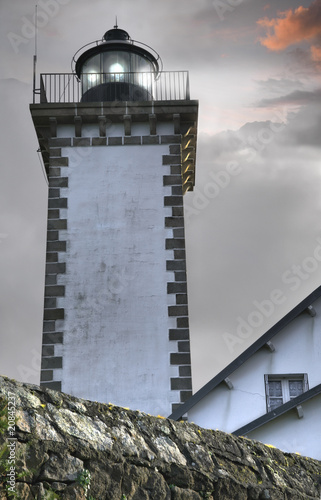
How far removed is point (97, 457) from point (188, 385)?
9983 millimetres

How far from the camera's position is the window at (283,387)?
12.1 m

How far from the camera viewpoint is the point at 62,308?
51.3 ft

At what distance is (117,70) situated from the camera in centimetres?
1970

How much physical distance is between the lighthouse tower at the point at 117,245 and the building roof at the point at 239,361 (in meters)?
2.89

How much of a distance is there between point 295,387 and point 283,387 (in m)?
0.23

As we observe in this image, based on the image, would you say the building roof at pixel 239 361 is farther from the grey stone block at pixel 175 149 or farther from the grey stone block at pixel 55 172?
the grey stone block at pixel 55 172

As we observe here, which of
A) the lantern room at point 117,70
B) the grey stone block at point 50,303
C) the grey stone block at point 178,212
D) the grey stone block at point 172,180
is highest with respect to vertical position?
the lantern room at point 117,70

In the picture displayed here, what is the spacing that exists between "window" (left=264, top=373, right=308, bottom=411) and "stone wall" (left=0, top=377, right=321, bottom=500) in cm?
537

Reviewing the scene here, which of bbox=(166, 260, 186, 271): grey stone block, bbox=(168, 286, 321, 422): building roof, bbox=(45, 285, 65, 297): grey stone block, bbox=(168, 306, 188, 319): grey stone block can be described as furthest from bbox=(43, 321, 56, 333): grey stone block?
bbox=(168, 286, 321, 422): building roof

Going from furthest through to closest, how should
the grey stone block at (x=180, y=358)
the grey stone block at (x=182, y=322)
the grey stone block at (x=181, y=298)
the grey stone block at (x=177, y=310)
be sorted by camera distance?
the grey stone block at (x=181, y=298) → the grey stone block at (x=177, y=310) → the grey stone block at (x=182, y=322) → the grey stone block at (x=180, y=358)

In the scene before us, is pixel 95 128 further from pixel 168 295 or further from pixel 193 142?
pixel 168 295

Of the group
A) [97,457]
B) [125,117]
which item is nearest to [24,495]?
[97,457]

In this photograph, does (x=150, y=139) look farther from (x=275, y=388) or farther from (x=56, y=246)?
(x=275, y=388)

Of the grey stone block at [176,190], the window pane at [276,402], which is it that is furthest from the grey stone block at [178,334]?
the window pane at [276,402]
